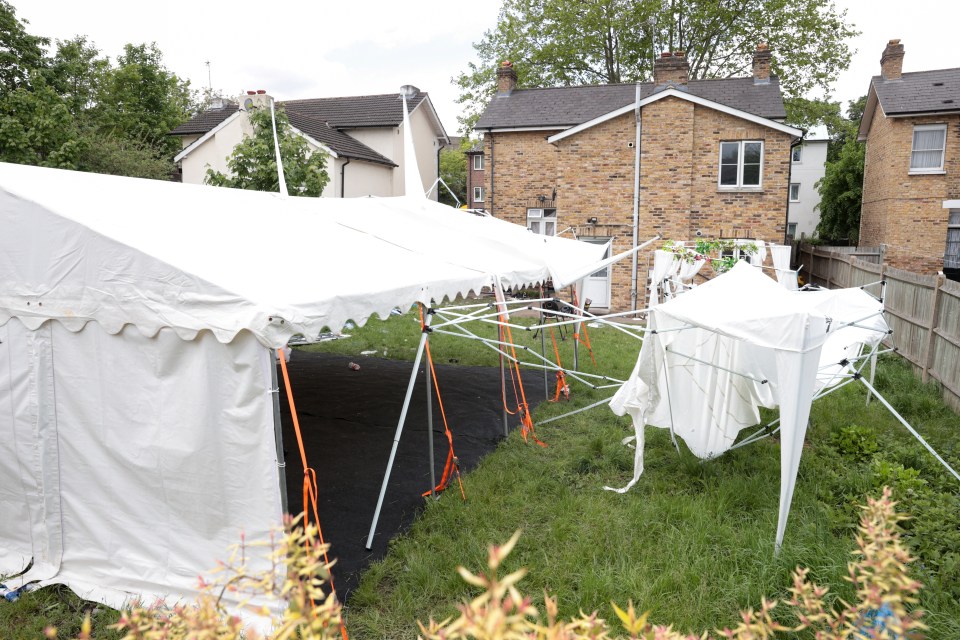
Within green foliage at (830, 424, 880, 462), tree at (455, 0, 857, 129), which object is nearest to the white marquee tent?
green foliage at (830, 424, 880, 462)

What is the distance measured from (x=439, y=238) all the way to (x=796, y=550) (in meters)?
4.71

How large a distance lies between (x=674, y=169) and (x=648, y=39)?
13.4m

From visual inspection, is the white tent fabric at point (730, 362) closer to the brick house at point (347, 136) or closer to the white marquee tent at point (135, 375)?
the white marquee tent at point (135, 375)

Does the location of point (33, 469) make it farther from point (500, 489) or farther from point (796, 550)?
point (796, 550)

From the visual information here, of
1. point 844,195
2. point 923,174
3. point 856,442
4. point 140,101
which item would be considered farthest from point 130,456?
point 140,101

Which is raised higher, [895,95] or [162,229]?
[895,95]

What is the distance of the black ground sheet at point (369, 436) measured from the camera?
5039mm

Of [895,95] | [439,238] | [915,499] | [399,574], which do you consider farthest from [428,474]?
[895,95]

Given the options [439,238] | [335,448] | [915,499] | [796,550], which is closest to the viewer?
[796,550]

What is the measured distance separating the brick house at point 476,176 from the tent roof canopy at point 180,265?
1701cm

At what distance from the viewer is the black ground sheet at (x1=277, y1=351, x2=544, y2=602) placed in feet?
16.5

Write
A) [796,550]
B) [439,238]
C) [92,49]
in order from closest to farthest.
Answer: [796,550], [439,238], [92,49]

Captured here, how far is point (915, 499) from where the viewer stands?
500 centimetres

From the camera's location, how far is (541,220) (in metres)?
20.5
